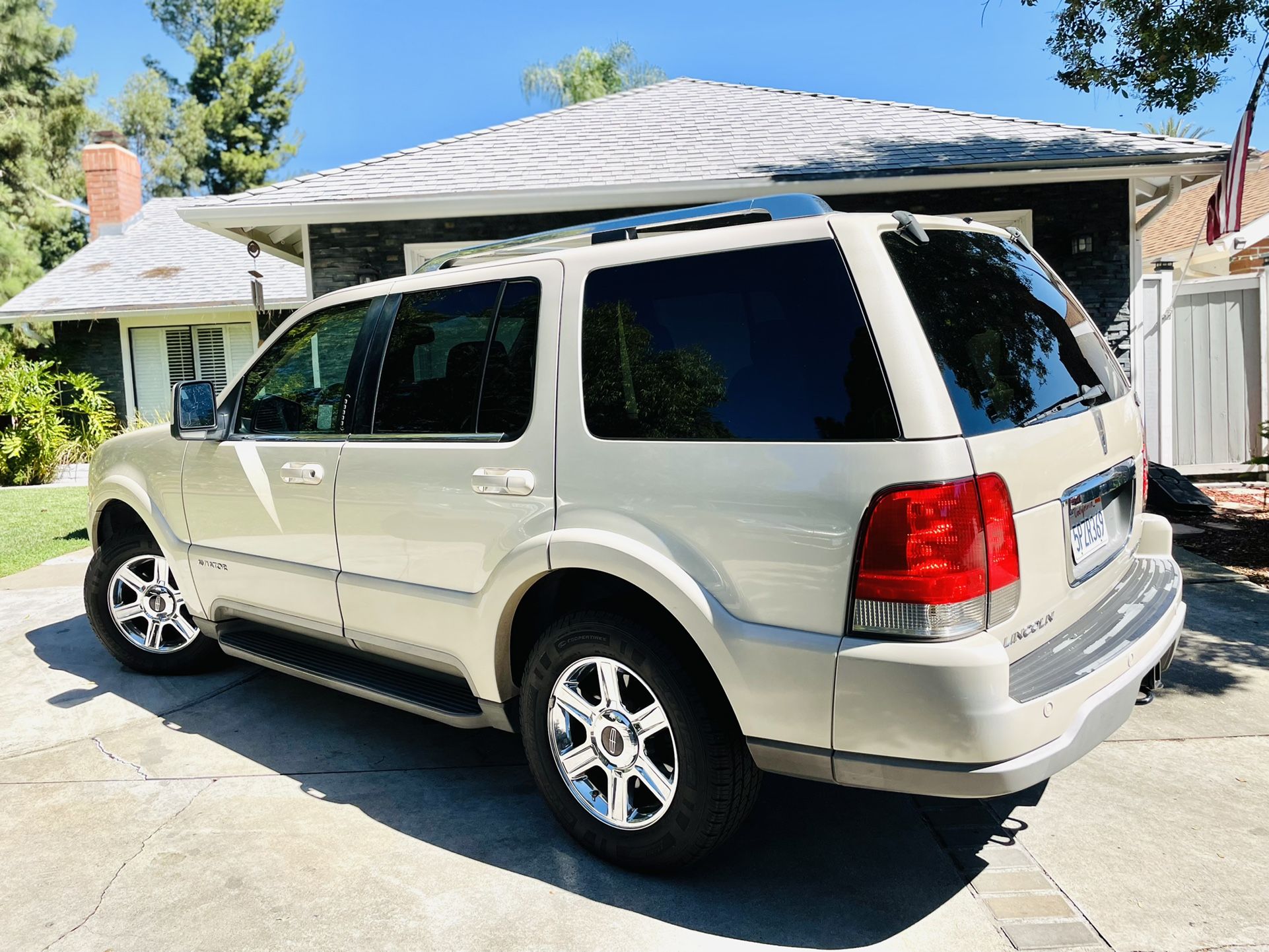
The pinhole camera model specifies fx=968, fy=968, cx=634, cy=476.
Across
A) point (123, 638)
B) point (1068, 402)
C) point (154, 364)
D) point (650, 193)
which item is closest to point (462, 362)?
point (1068, 402)

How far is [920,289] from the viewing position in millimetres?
2725

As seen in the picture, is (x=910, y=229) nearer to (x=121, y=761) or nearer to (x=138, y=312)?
(x=121, y=761)

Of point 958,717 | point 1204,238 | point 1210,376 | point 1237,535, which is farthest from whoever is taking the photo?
point 1204,238

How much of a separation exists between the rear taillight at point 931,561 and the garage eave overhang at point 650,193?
644 cm

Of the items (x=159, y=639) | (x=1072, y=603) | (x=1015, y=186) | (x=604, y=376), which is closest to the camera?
(x=1072, y=603)

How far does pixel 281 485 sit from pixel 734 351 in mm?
2216

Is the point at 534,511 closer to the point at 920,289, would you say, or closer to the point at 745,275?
the point at 745,275

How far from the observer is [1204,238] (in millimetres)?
13633

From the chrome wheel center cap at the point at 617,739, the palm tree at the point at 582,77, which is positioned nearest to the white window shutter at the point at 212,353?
the chrome wheel center cap at the point at 617,739

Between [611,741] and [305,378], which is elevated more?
[305,378]

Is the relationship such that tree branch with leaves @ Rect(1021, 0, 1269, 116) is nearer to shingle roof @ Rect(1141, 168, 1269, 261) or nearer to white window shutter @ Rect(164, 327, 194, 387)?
shingle roof @ Rect(1141, 168, 1269, 261)

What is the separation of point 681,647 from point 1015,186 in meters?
7.79

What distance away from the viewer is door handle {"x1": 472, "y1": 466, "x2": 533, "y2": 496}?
321 centimetres

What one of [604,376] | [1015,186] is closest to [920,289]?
[604,376]
